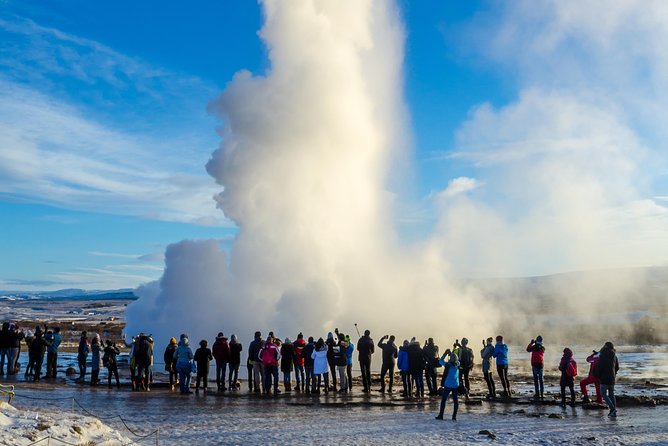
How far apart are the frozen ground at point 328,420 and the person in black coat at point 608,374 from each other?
449 millimetres

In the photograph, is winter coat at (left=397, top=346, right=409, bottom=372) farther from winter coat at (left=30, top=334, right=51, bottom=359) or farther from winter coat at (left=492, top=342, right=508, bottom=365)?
winter coat at (left=30, top=334, right=51, bottom=359)

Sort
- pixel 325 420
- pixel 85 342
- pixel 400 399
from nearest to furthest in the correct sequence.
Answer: pixel 325 420 < pixel 400 399 < pixel 85 342

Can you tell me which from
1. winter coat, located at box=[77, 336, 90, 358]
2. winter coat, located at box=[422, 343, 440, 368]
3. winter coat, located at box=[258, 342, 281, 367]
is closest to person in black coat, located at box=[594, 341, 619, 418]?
winter coat, located at box=[422, 343, 440, 368]

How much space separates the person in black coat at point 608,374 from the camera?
672 inches

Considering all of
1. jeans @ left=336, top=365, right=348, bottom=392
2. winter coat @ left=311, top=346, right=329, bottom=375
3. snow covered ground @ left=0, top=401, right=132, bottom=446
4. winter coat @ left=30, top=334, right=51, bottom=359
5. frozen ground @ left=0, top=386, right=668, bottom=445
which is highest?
winter coat @ left=30, top=334, right=51, bottom=359

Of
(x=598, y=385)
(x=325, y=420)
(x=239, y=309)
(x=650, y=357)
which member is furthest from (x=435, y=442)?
(x=650, y=357)

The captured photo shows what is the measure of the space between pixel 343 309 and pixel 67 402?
993 inches

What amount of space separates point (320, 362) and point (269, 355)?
181 centimetres

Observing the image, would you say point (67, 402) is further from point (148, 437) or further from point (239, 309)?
point (239, 309)

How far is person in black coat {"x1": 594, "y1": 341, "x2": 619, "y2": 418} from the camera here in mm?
17062

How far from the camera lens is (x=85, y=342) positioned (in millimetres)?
23812

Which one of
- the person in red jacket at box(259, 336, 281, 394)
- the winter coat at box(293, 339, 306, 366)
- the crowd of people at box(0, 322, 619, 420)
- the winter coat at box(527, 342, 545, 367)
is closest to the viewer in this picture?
the winter coat at box(527, 342, 545, 367)

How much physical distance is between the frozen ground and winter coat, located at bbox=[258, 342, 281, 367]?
120 centimetres

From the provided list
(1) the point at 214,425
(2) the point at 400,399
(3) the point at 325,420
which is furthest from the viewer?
(2) the point at 400,399
